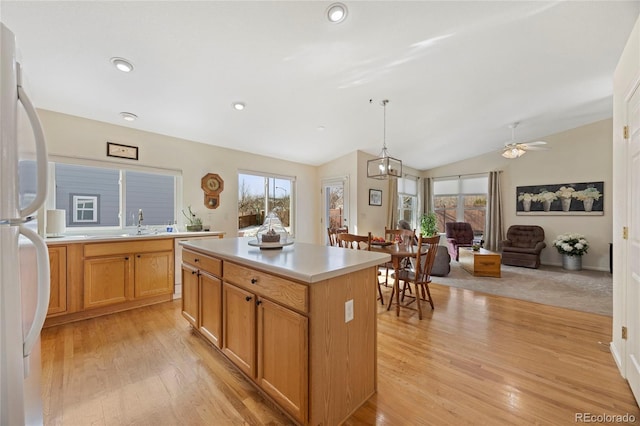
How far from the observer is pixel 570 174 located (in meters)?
5.76

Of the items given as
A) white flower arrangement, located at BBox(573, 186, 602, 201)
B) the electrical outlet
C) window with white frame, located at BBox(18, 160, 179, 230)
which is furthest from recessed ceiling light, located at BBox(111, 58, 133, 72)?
white flower arrangement, located at BBox(573, 186, 602, 201)

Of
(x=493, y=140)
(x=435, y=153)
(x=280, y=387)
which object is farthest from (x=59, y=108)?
(x=493, y=140)

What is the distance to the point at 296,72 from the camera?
279 centimetres

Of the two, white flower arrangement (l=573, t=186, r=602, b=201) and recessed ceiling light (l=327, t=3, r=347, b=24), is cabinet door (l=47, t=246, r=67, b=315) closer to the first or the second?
recessed ceiling light (l=327, t=3, r=347, b=24)

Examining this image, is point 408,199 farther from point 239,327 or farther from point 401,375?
point 239,327

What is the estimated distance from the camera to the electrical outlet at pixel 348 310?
148cm

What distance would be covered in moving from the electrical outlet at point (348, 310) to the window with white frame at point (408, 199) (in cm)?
612

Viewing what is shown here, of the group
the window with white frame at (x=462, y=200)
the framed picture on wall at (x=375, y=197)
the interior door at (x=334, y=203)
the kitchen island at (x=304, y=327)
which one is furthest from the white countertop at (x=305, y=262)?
the window with white frame at (x=462, y=200)

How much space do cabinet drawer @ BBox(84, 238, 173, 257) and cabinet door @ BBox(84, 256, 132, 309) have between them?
7cm

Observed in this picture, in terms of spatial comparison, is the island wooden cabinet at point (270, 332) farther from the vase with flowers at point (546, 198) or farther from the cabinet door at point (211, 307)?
the vase with flowers at point (546, 198)

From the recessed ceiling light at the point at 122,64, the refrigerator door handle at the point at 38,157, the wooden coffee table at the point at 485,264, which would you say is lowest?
the wooden coffee table at the point at 485,264

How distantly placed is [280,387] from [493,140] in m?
6.69

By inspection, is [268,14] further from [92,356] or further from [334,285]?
[92,356]

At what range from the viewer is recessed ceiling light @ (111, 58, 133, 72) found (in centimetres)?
235
